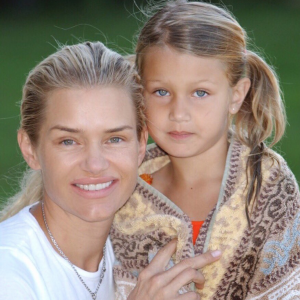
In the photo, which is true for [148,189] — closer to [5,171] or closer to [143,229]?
[143,229]

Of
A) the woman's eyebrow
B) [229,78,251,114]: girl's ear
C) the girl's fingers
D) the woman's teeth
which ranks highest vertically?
the woman's eyebrow

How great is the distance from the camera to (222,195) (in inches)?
119

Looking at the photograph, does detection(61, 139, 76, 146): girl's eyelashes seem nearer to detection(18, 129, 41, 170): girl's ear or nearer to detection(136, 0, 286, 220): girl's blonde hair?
detection(18, 129, 41, 170): girl's ear

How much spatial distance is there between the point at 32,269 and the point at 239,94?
1.27 m

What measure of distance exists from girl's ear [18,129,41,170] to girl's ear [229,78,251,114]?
922 mm

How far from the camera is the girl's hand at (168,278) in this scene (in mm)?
2787

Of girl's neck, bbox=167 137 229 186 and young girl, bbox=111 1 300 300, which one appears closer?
young girl, bbox=111 1 300 300

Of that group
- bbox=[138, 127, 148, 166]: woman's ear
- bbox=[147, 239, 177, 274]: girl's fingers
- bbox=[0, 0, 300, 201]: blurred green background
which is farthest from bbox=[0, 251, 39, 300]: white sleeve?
bbox=[0, 0, 300, 201]: blurred green background

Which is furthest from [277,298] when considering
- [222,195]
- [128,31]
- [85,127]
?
[128,31]

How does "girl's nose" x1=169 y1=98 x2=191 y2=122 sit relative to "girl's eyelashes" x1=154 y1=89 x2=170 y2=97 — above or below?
below

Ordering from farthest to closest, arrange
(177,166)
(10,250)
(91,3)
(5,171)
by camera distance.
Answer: (91,3) → (5,171) → (177,166) → (10,250)

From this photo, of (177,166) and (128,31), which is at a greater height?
(177,166)

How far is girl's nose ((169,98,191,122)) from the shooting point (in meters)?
3.03

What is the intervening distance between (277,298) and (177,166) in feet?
2.62
